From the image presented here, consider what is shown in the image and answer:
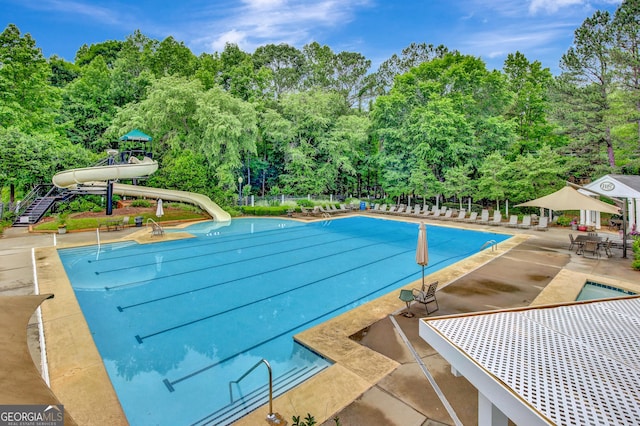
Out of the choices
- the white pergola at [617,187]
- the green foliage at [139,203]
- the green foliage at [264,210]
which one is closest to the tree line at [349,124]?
the green foliage at [264,210]

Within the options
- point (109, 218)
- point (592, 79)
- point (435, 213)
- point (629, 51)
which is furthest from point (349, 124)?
point (109, 218)

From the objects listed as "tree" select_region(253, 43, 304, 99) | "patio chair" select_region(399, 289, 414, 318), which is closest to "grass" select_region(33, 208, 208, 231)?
"patio chair" select_region(399, 289, 414, 318)

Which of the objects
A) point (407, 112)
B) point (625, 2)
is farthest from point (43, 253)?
point (625, 2)

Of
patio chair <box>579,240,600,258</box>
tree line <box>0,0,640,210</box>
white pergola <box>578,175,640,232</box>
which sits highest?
tree line <box>0,0,640,210</box>

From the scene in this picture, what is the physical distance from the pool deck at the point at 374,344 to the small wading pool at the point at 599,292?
0.20 m

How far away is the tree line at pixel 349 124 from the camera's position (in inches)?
696

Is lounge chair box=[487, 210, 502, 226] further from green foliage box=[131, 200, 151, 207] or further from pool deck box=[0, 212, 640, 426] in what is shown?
green foliage box=[131, 200, 151, 207]

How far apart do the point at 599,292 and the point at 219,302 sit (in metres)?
9.19

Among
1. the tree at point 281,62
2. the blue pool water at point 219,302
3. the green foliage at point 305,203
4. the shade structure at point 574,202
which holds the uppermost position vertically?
the tree at point 281,62

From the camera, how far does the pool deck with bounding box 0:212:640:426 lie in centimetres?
367

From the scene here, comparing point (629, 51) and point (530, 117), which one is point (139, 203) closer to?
point (530, 117)

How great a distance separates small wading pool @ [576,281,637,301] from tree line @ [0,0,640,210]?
11.0 m

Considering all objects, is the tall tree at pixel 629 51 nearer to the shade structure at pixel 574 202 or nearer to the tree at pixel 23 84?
the shade structure at pixel 574 202

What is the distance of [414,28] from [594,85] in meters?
16.6
